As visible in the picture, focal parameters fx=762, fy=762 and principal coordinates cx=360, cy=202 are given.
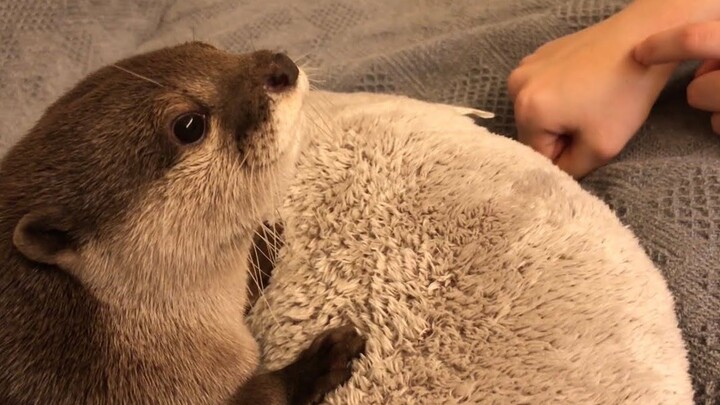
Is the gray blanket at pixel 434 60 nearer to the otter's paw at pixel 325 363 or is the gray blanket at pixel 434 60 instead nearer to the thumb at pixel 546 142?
the thumb at pixel 546 142

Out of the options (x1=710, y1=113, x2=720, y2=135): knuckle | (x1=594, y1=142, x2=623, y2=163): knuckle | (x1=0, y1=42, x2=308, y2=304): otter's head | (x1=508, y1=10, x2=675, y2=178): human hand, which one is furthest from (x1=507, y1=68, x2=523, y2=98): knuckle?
(x1=0, y1=42, x2=308, y2=304): otter's head

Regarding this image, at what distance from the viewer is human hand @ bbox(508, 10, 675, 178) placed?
1.14 meters

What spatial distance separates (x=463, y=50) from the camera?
139 centimetres

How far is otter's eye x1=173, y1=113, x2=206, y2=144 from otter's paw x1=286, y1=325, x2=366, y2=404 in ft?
0.83

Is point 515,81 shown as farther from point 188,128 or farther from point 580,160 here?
point 188,128

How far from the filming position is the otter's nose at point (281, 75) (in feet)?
2.86

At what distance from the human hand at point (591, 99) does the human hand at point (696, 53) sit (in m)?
0.04

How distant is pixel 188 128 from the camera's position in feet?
2.66

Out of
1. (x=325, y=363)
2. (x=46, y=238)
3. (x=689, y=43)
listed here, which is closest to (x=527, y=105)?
(x=689, y=43)

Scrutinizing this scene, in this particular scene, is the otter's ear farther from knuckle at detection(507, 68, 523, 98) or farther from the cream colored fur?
knuckle at detection(507, 68, 523, 98)

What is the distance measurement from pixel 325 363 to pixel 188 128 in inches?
11.4

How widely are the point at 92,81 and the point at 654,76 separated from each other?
80 cm

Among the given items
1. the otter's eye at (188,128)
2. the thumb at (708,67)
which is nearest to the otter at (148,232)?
the otter's eye at (188,128)

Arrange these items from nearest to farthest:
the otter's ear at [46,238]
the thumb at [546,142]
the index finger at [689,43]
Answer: the otter's ear at [46,238], the index finger at [689,43], the thumb at [546,142]
